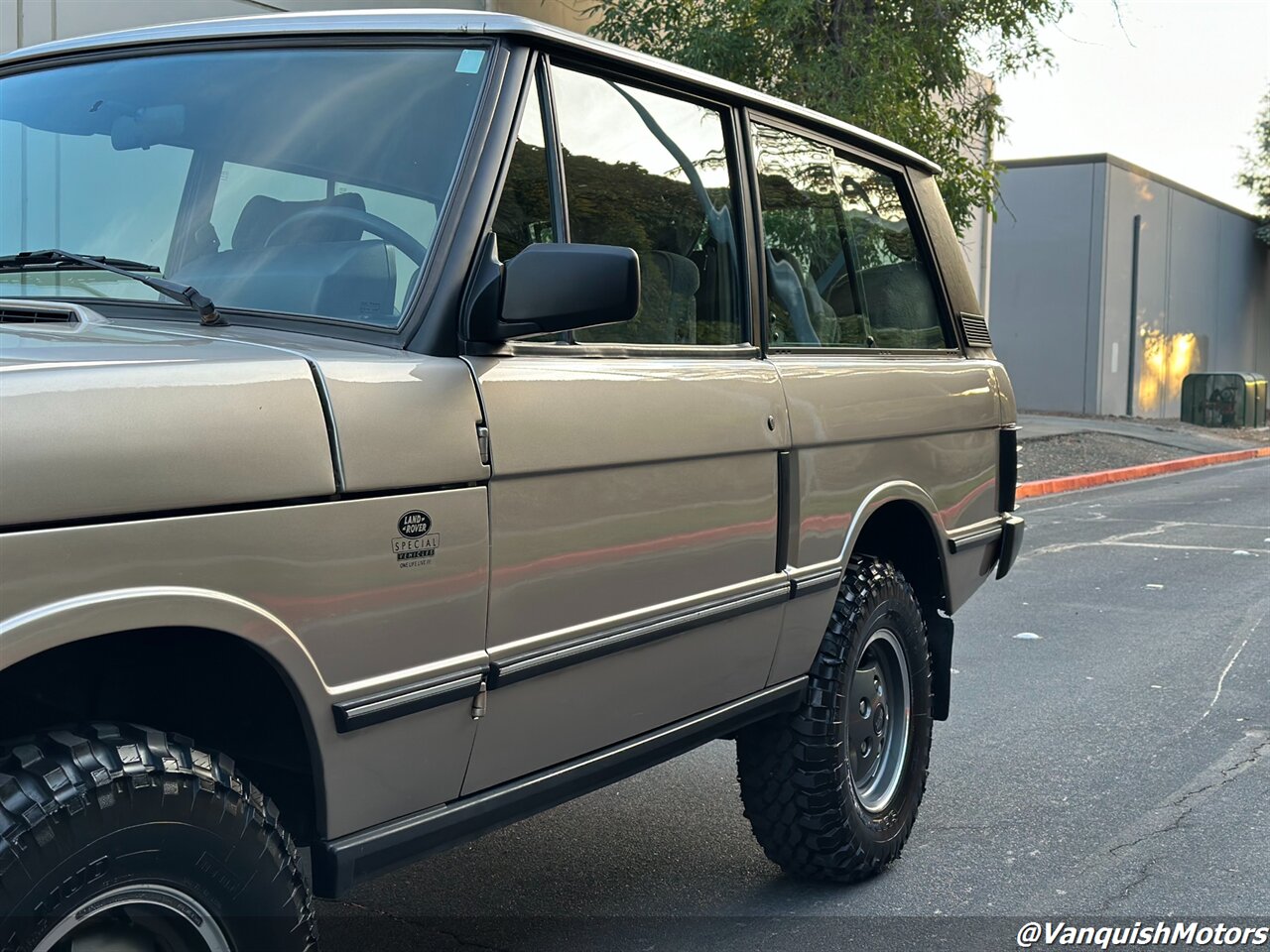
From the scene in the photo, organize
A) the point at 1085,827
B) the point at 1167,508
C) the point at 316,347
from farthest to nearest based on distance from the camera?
the point at 1167,508, the point at 1085,827, the point at 316,347

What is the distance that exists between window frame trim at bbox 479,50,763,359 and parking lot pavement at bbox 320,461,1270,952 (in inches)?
61.0

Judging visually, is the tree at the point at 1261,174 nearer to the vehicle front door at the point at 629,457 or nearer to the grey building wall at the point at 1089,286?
the grey building wall at the point at 1089,286

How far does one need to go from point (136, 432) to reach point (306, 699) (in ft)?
1.70

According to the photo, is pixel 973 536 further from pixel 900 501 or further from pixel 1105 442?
pixel 1105 442

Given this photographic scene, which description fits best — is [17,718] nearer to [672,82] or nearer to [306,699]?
[306,699]

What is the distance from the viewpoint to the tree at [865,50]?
1391 cm

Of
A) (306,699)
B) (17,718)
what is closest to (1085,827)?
(306,699)

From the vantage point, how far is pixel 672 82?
3.33m

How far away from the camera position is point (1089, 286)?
32.3 metres

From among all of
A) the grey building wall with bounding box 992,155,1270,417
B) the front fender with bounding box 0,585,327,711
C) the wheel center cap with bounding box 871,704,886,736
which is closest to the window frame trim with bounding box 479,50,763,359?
the front fender with bounding box 0,585,327,711

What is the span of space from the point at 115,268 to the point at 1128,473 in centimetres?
1858

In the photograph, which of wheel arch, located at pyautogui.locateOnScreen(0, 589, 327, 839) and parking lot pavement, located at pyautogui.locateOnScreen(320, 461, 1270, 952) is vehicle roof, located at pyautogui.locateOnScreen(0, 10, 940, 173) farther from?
parking lot pavement, located at pyautogui.locateOnScreen(320, 461, 1270, 952)

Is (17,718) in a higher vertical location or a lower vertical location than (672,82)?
lower

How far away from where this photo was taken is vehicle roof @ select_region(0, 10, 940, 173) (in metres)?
2.77
